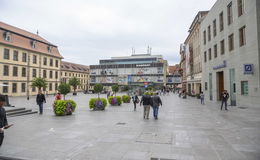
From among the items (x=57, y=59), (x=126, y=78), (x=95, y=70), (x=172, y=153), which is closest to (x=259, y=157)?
(x=172, y=153)

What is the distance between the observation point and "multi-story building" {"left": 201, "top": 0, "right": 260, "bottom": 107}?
1486 cm

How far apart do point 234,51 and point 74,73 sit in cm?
7617

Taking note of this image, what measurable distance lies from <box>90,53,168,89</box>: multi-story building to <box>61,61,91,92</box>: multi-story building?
25.6ft

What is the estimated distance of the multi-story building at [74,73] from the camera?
76775 millimetres

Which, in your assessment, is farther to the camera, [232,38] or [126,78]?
[126,78]

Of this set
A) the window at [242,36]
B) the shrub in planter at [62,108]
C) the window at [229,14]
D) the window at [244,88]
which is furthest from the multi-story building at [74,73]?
the window at [242,36]

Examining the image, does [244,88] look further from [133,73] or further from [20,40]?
[133,73]

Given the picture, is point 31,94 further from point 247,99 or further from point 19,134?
point 247,99

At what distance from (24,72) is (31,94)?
5.91 meters

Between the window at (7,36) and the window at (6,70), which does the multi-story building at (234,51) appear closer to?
the window at (7,36)

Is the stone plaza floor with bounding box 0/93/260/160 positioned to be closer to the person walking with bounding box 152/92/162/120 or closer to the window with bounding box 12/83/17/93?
the person walking with bounding box 152/92/162/120

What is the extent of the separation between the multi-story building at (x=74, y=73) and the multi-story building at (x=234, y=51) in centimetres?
5445

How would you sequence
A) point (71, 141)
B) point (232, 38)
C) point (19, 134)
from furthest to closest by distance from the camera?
point (232, 38), point (19, 134), point (71, 141)

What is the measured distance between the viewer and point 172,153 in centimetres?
506
